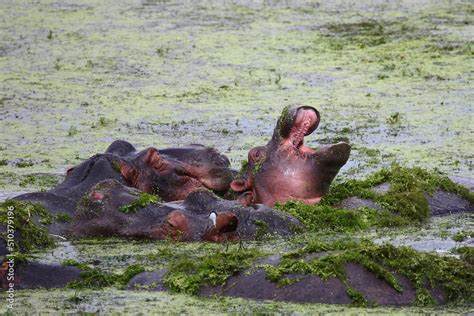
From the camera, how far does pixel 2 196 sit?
27.1ft

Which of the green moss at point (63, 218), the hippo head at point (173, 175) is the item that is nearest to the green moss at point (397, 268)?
the green moss at point (63, 218)

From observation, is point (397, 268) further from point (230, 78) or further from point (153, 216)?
point (230, 78)

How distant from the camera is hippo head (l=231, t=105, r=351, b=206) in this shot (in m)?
7.52

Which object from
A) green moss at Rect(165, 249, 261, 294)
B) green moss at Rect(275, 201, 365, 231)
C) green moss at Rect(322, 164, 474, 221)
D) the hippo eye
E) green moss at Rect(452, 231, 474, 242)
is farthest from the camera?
the hippo eye

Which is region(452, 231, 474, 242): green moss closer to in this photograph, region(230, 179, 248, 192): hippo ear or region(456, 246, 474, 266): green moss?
region(456, 246, 474, 266): green moss

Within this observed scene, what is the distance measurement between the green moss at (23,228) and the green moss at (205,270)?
0.82 metres

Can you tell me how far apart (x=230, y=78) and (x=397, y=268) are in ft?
24.8

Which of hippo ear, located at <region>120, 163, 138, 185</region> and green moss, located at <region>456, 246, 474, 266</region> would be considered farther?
hippo ear, located at <region>120, 163, 138, 185</region>

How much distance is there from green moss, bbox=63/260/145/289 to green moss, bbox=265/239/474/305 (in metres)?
0.64

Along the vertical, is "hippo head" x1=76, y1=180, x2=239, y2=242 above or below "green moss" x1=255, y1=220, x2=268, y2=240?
above

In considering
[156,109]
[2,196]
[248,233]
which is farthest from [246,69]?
[248,233]

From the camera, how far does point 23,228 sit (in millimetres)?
6457

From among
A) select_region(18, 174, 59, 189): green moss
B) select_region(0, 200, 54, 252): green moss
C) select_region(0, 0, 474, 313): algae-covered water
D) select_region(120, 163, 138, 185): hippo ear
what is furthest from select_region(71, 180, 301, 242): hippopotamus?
select_region(18, 174, 59, 189): green moss

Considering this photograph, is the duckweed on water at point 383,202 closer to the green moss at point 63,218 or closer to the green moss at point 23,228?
the green moss at point 63,218
